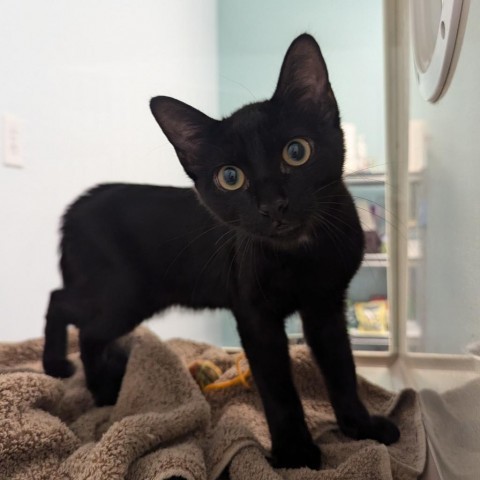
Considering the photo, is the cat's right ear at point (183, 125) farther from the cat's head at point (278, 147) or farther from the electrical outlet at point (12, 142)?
the electrical outlet at point (12, 142)

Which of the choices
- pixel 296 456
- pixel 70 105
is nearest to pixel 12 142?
pixel 70 105

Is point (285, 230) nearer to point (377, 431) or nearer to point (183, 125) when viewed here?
point (183, 125)

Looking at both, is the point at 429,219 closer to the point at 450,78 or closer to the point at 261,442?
the point at 450,78

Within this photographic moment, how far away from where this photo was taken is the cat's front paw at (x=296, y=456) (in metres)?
0.71

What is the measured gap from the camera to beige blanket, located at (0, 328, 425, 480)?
0.65m

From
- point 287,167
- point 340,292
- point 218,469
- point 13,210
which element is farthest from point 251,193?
point 13,210

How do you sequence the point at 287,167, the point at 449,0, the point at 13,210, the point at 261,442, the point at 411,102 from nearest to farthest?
the point at 449,0 → the point at 287,167 → the point at 261,442 → the point at 411,102 → the point at 13,210

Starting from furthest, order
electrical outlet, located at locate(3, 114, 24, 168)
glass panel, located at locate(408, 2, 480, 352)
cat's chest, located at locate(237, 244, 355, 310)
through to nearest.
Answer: electrical outlet, located at locate(3, 114, 24, 168)
cat's chest, located at locate(237, 244, 355, 310)
glass panel, located at locate(408, 2, 480, 352)

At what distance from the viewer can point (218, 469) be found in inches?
27.4

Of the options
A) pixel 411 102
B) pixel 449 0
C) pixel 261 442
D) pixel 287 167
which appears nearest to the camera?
pixel 449 0

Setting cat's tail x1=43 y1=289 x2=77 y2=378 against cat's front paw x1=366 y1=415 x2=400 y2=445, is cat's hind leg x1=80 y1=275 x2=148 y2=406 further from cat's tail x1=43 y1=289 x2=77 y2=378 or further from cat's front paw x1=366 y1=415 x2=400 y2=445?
cat's front paw x1=366 y1=415 x2=400 y2=445

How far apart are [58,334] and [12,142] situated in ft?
1.40

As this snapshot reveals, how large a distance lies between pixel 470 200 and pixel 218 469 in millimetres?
498

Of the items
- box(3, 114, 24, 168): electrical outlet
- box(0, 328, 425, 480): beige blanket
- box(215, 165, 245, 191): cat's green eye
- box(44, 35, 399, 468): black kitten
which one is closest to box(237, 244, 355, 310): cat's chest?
box(44, 35, 399, 468): black kitten
